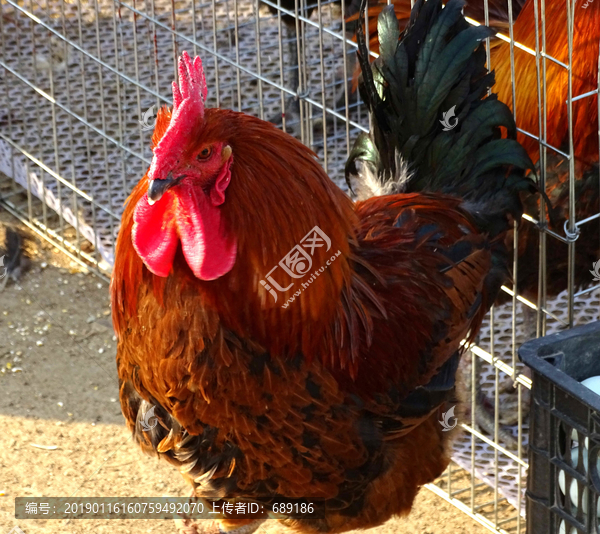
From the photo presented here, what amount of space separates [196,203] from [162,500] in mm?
1589

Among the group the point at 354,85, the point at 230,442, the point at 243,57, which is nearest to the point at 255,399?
the point at 230,442

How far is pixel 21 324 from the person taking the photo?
13.2 ft

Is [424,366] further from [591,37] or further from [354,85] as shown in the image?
[354,85]

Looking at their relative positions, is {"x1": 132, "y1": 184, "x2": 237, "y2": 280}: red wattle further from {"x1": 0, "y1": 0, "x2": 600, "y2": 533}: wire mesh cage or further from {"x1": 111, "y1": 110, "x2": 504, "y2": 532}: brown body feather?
{"x1": 0, "y1": 0, "x2": 600, "y2": 533}: wire mesh cage

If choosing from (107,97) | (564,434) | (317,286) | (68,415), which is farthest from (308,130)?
(107,97)

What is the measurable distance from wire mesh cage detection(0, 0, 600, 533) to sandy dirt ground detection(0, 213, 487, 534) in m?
0.18

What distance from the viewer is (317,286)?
2.25 metres

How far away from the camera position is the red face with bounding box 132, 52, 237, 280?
203 centimetres

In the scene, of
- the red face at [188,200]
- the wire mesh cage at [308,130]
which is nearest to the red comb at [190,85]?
the red face at [188,200]
